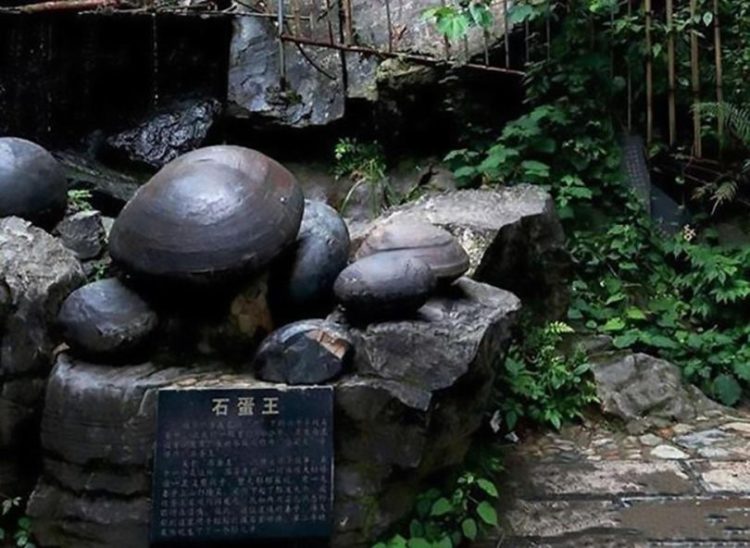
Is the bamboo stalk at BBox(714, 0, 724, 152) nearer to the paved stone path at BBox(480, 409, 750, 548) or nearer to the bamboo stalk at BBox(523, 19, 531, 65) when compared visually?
the bamboo stalk at BBox(523, 19, 531, 65)

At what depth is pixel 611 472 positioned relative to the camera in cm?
471

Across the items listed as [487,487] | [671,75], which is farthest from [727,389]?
[671,75]

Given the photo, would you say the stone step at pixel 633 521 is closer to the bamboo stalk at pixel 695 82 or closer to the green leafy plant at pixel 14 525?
the green leafy plant at pixel 14 525

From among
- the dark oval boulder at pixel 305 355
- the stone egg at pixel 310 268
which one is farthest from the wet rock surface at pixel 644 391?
the dark oval boulder at pixel 305 355

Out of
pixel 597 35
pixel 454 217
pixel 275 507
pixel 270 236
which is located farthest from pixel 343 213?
pixel 275 507

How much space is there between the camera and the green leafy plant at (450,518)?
151 inches

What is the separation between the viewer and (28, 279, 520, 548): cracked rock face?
12.1 feet

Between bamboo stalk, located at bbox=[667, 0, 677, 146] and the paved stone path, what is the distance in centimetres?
243

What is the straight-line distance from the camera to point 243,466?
3.70 metres

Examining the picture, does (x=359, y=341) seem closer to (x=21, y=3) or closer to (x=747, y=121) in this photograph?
(x=747, y=121)

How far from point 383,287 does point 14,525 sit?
192cm

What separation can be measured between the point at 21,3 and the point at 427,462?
6210 mm

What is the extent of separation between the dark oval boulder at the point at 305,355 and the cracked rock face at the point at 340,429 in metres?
0.07

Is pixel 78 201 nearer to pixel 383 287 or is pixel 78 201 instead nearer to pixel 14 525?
pixel 14 525
